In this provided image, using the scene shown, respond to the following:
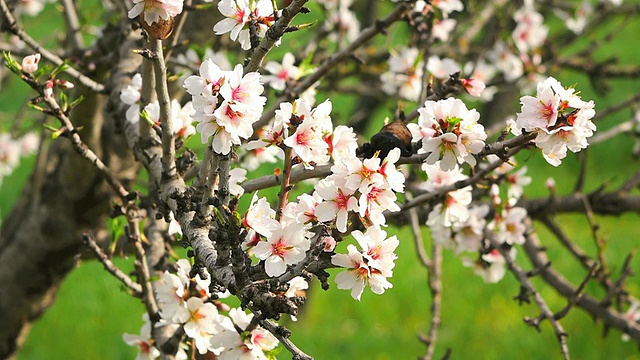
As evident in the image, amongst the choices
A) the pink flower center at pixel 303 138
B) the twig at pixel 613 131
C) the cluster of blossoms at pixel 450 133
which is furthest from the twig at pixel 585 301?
the pink flower center at pixel 303 138

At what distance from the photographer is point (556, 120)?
1319 mm

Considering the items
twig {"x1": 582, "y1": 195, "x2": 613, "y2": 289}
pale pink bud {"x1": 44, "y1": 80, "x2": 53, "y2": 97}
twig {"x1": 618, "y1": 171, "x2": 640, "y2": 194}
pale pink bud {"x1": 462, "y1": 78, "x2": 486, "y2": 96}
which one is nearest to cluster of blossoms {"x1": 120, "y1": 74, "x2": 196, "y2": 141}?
pale pink bud {"x1": 44, "y1": 80, "x2": 53, "y2": 97}

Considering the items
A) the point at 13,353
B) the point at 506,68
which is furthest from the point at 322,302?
the point at 13,353

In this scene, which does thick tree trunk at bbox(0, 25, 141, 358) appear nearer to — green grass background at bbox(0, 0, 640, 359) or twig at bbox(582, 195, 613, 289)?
green grass background at bbox(0, 0, 640, 359)

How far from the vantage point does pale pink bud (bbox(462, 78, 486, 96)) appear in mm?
1713

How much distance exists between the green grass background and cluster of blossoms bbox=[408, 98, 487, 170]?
9.62ft

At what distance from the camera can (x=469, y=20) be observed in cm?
393

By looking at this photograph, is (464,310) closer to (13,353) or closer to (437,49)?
(437,49)

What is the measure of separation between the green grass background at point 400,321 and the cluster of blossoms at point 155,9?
3.16 meters

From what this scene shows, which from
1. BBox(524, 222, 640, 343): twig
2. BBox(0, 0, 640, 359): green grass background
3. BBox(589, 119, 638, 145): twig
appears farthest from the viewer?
BBox(0, 0, 640, 359): green grass background

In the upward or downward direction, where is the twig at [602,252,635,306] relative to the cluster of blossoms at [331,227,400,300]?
upward

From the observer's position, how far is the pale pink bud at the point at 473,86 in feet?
5.62

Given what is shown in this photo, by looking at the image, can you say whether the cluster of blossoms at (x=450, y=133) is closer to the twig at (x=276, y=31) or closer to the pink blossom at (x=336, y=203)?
the pink blossom at (x=336, y=203)

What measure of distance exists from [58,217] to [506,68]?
2344 mm
